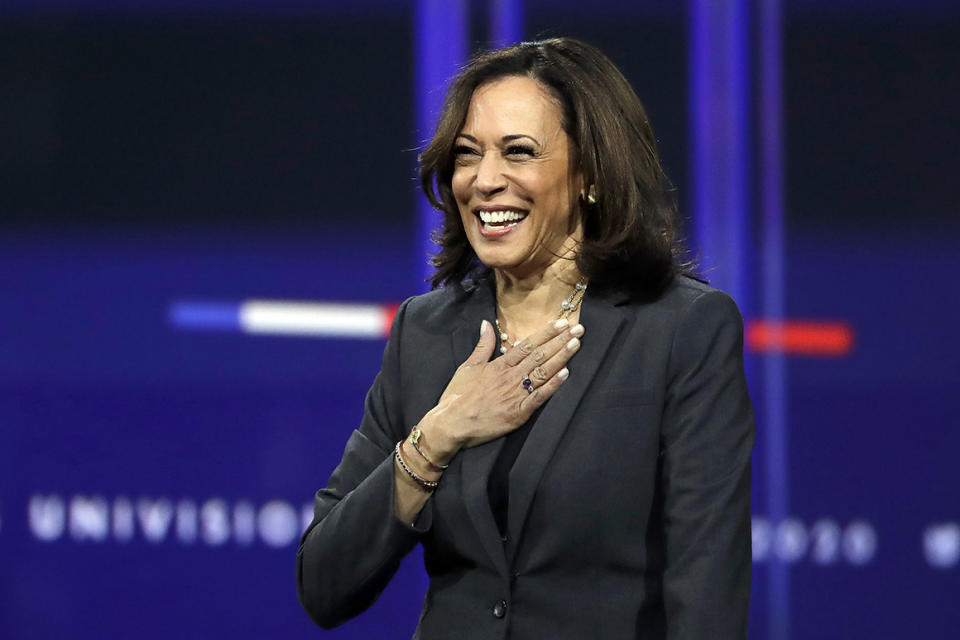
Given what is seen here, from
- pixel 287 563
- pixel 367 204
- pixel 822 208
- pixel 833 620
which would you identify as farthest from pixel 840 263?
pixel 287 563

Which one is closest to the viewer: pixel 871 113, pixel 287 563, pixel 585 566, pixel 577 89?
pixel 585 566

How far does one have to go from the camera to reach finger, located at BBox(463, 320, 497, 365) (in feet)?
5.50

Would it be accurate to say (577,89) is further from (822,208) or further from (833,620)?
(833,620)

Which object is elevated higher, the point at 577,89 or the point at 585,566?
the point at 577,89

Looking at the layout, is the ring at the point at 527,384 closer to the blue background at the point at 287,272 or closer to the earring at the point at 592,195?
the earring at the point at 592,195

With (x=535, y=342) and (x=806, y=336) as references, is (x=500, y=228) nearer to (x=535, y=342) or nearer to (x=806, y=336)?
(x=535, y=342)

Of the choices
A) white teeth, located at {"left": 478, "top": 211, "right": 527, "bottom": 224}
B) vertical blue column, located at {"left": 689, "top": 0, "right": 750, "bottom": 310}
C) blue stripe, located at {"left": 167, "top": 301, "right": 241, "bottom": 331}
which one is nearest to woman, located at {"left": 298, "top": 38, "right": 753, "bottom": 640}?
white teeth, located at {"left": 478, "top": 211, "right": 527, "bottom": 224}

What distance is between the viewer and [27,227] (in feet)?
11.4

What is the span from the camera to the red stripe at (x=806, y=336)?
3123 mm

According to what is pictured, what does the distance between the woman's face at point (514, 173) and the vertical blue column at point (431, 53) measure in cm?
154

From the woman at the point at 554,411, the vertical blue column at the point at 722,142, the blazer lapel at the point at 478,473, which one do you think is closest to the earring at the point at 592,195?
the woman at the point at 554,411

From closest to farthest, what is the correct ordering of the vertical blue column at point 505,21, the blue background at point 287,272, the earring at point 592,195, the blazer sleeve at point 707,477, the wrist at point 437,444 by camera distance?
the blazer sleeve at point 707,477
the wrist at point 437,444
the earring at point 592,195
the blue background at point 287,272
the vertical blue column at point 505,21

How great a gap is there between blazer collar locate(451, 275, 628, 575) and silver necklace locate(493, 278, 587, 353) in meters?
0.02

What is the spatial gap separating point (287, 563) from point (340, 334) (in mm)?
618
